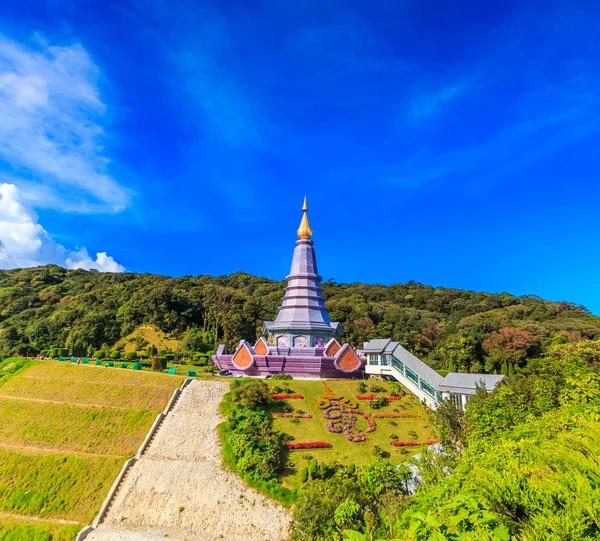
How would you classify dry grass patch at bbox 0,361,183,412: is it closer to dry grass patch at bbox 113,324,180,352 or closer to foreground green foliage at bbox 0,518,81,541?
foreground green foliage at bbox 0,518,81,541

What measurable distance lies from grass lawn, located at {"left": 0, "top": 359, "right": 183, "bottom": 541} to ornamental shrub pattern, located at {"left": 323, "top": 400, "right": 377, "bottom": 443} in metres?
11.6

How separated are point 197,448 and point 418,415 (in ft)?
51.3

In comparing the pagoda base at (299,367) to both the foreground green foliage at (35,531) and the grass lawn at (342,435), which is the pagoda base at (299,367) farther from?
the foreground green foliage at (35,531)

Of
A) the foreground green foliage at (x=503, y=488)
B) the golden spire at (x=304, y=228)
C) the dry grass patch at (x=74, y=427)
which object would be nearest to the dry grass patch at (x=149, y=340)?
the golden spire at (x=304, y=228)

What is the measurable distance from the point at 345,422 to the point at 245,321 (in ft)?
107

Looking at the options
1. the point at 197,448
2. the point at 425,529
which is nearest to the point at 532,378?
the point at 197,448

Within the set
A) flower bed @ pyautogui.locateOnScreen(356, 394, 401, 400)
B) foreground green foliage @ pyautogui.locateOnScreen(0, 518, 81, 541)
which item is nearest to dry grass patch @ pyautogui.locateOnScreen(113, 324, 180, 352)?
flower bed @ pyautogui.locateOnScreen(356, 394, 401, 400)

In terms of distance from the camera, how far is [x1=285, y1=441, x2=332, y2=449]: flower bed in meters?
24.3

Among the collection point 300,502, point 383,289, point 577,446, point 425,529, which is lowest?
point 300,502

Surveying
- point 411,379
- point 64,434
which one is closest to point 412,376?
point 411,379

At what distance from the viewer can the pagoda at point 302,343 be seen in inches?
1406

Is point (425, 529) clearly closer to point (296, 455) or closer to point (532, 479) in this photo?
point (532, 479)

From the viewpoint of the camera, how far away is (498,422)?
2027 cm

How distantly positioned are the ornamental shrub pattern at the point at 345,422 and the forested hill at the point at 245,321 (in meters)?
24.5
